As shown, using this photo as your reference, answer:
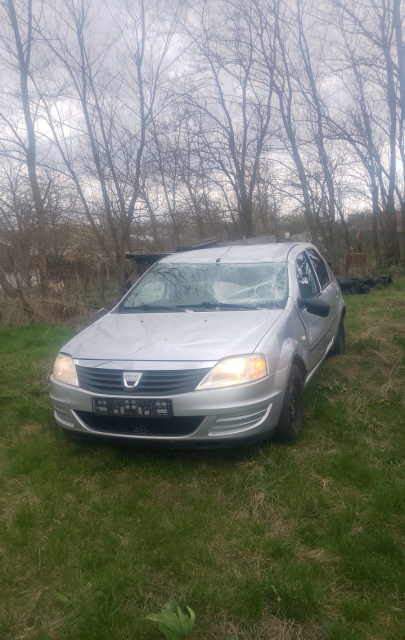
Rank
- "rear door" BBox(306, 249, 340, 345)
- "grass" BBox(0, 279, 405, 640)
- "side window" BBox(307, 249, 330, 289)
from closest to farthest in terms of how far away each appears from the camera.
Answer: "grass" BBox(0, 279, 405, 640) → "rear door" BBox(306, 249, 340, 345) → "side window" BBox(307, 249, 330, 289)

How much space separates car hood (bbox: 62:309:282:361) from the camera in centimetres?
362

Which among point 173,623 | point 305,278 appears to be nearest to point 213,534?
point 173,623

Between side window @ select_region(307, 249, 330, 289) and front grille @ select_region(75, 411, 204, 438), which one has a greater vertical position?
side window @ select_region(307, 249, 330, 289)

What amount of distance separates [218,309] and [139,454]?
142cm

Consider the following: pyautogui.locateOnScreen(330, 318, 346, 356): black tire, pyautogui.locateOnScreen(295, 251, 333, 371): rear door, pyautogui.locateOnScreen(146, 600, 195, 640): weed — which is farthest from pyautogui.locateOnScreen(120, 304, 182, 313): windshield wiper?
pyautogui.locateOnScreen(146, 600, 195, 640): weed

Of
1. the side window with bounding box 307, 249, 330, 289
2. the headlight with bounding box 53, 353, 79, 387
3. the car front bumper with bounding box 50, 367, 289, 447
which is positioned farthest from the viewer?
the side window with bounding box 307, 249, 330, 289

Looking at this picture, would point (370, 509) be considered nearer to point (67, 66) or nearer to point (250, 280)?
point (250, 280)

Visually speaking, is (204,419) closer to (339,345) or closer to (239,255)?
(239,255)

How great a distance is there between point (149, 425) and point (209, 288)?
1765 mm

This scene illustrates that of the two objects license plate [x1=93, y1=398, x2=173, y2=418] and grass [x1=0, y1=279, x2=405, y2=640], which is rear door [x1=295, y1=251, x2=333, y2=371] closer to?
grass [x1=0, y1=279, x2=405, y2=640]

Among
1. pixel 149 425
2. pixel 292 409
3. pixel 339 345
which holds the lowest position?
pixel 339 345

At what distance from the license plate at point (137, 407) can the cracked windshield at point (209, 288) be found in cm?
133

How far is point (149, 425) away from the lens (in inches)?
138

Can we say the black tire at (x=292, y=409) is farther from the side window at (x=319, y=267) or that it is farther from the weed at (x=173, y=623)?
the side window at (x=319, y=267)
